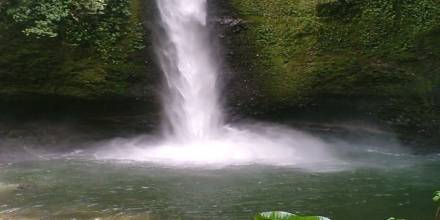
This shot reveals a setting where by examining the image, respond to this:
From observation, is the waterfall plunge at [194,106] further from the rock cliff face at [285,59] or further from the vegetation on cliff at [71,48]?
the vegetation on cliff at [71,48]

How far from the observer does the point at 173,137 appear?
10812 millimetres

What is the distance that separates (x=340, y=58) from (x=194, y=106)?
2.95 m

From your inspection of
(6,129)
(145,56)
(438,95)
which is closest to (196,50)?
(145,56)

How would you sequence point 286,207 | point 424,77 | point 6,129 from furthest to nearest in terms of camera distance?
point 6,129, point 424,77, point 286,207

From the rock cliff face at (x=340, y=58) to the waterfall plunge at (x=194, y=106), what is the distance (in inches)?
19.2

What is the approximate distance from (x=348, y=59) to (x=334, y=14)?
88 centimetres

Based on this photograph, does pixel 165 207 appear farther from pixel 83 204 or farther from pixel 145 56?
pixel 145 56

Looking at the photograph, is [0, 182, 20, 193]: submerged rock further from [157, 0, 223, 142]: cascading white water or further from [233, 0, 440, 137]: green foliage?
[233, 0, 440, 137]: green foliage

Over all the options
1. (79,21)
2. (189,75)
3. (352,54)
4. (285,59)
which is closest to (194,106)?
(189,75)

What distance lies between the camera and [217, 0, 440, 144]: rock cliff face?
984 cm

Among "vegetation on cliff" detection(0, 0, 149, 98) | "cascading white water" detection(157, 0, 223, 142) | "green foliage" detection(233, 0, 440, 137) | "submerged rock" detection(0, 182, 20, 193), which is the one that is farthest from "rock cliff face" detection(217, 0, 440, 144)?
"submerged rock" detection(0, 182, 20, 193)

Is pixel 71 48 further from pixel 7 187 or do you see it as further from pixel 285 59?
pixel 285 59

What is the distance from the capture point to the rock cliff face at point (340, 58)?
984cm

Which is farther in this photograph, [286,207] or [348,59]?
[348,59]
